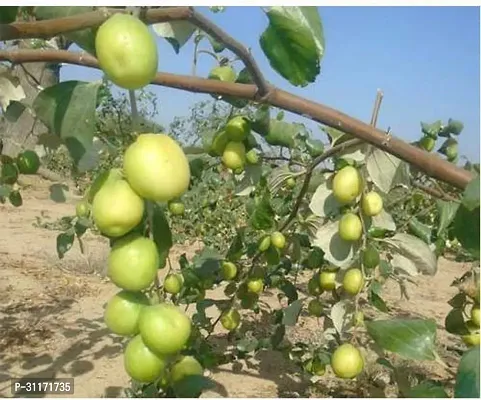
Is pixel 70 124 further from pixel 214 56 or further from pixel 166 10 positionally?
pixel 214 56

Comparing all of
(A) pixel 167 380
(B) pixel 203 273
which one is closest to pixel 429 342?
(A) pixel 167 380

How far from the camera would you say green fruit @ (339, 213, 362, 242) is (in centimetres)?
137

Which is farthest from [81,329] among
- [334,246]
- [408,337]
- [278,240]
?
[408,337]

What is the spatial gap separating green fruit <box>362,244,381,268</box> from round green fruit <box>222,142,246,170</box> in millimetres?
354

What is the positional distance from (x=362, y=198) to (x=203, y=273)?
→ 2.29ft

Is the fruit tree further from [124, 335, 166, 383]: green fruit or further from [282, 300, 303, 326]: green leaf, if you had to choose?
[282, 300, 303, 326]: green leaf

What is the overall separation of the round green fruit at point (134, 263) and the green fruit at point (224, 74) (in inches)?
24.9

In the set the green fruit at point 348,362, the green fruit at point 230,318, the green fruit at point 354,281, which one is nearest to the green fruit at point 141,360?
the green fruit at point 348,362

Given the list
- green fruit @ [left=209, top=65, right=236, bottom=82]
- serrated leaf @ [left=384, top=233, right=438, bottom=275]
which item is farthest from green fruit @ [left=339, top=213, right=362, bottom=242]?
green fruit @ [left=209, top=65, right=236, bottom=82]

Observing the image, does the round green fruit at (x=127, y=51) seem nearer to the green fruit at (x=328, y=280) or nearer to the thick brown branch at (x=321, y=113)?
the thick brown branch at (x=321, y=113)

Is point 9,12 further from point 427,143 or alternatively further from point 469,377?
point 427,143

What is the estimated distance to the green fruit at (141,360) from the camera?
0.76 metres

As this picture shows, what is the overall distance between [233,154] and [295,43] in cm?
49

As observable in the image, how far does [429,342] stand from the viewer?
3.02ft
